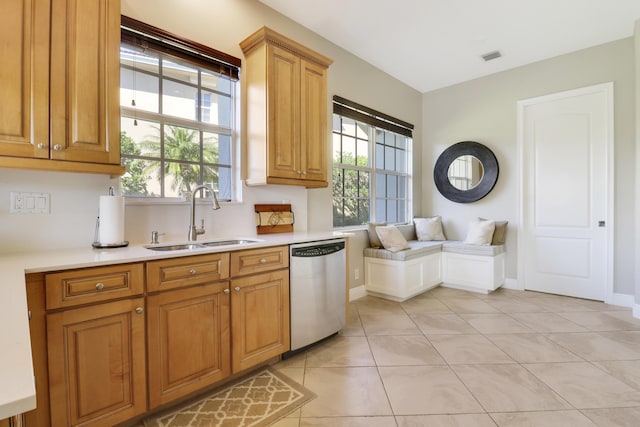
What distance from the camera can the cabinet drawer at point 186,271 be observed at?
1.56 metres

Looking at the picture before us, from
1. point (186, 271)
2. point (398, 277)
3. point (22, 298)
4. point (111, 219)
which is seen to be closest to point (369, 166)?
point (398, 277)

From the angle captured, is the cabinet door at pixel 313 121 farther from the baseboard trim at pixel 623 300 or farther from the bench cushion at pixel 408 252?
the baseboard trim at pixel 623 300

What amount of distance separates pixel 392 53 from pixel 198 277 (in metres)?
3.44

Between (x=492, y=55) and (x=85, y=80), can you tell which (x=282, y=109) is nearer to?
(x=85, y=80)

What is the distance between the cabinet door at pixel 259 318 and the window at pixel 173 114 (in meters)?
0.92

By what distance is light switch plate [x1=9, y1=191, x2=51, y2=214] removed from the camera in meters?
1.62

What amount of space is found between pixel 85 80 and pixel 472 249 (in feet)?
13.7

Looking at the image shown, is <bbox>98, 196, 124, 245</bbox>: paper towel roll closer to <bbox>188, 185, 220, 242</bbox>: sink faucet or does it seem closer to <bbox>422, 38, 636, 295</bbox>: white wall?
<bbox>188, 185, 220, 242</bbox>: sink faucet

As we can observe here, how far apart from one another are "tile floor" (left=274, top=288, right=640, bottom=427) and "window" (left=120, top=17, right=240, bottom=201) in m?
1.62

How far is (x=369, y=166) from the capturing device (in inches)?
161

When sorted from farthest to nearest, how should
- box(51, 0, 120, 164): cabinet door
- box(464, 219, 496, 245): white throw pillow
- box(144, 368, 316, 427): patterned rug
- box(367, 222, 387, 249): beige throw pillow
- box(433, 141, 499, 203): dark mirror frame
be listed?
box(433, 141, 499, 203): dark mirror frame
box(464, 219, 496, 245): white throw pillow
box(367, 222, 387, 249): beige throw pillow
box(144, 368, 316, 427): patterned rug
box(51, 0, 120, 164): cabinet door

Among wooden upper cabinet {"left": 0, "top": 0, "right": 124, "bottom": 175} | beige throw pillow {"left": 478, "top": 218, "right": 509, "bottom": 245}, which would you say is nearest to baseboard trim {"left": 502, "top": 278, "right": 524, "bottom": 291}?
beige throw pillow {"left": 478, "top": 218, "right": 509, "bottom": 245}

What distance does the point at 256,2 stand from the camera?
2729 mm

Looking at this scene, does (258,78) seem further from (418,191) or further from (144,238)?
(418,191)
